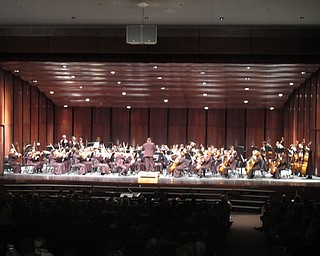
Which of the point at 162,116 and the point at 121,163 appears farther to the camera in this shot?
the point at 162,116

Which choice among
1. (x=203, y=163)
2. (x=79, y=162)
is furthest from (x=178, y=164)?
(x=79, y=162)

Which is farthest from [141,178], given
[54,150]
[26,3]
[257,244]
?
[257,244]

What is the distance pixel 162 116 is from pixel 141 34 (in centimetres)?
819

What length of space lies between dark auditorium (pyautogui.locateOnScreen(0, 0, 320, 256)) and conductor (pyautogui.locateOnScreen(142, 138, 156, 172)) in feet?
0.12

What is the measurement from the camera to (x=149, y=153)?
57.4 feet

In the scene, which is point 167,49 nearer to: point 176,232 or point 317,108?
point 317,108

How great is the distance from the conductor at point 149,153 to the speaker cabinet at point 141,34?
12.2 feet

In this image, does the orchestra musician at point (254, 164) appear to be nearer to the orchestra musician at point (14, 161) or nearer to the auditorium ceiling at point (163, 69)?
the auditorium ceiling at point (163, 69)

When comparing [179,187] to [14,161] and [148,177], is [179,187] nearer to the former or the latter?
[148,177]

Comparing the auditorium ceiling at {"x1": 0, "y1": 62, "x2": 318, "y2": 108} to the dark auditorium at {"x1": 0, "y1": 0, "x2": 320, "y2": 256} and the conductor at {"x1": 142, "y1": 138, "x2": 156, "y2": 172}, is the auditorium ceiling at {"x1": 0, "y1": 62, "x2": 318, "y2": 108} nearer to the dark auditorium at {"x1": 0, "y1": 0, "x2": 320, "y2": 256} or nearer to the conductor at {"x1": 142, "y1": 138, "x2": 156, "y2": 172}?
the dark auditorium at {"x1": 0, "y1": 0, "x2": 320, "y2": 256}

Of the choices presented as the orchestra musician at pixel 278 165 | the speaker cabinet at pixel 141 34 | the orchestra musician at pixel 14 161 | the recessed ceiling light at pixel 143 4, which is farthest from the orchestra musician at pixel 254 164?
the orchestra musician at pixel 14 161

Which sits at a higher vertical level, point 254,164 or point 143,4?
point 143,4

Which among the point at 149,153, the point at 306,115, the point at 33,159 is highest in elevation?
the point at 306,115

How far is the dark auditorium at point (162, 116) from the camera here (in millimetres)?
8503
